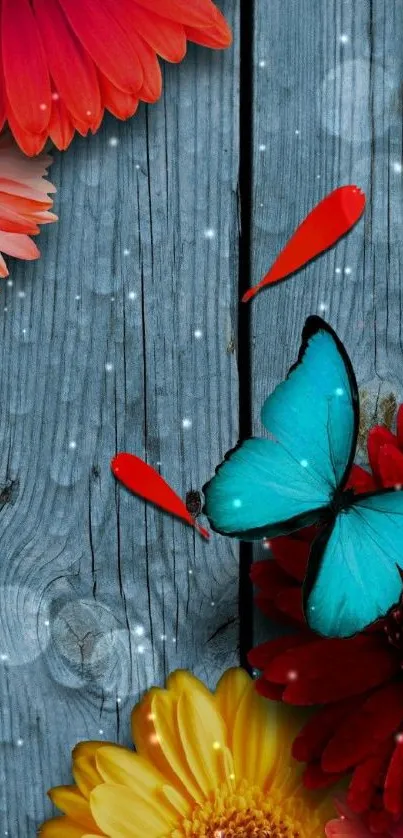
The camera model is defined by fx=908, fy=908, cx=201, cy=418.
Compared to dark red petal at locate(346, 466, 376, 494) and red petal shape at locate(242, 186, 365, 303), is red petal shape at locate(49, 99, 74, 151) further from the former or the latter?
dark red petal at locate(346, 466, 376, 494)

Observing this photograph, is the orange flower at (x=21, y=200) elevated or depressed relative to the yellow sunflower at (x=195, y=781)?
elevated

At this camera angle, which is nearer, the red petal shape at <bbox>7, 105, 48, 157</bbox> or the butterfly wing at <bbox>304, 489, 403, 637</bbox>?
the butterfly wing at <bbox>304, 489, 403, 637</bbox>

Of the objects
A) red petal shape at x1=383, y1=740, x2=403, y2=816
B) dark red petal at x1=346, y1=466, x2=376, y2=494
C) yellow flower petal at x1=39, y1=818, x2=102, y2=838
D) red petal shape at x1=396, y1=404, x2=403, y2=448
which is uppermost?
red petal shape at x1=396, y1=404, x2=403, y2=448

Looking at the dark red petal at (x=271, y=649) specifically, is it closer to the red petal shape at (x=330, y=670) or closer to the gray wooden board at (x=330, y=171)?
the red petal shape at (x=330, y=670)

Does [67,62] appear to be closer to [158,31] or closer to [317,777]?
[158,31]

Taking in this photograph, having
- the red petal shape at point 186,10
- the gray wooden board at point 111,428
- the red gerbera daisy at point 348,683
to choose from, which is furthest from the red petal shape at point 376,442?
the red petal shape at point 186,10

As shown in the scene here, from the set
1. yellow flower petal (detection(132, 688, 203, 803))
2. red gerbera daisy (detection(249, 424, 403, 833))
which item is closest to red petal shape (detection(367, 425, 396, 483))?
red gerbera daisy (detection(249, 424, 403, 833))
